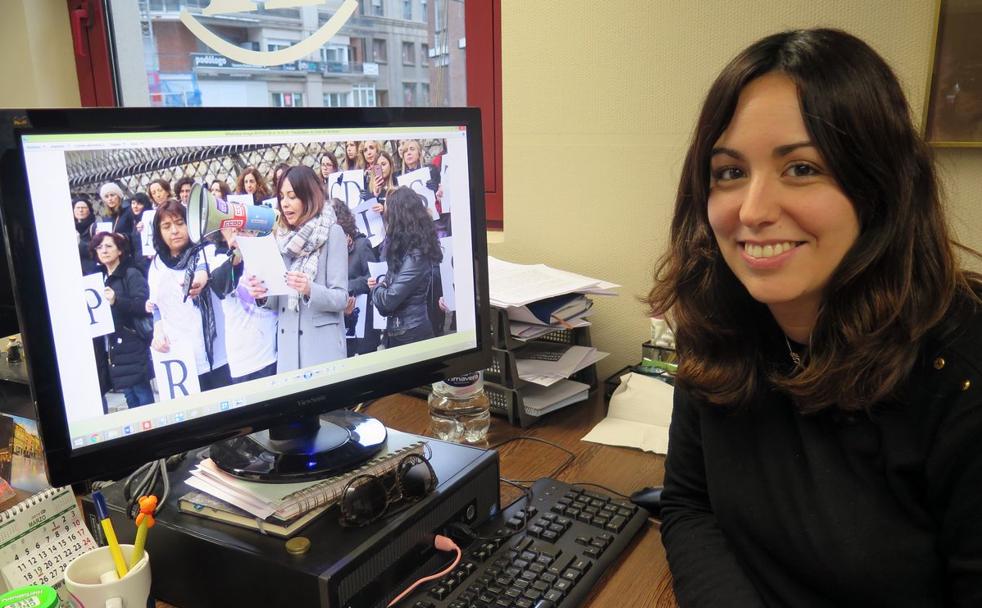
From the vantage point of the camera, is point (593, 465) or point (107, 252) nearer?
point (107, 252)

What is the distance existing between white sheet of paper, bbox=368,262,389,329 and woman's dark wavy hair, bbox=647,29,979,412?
0.42m

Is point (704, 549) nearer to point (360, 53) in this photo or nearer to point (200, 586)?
point (200, 586)

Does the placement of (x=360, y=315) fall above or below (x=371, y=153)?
below

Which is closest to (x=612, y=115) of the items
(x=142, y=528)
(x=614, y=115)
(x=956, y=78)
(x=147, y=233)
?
(x=614, y=115)

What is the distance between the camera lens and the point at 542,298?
1.36 meters

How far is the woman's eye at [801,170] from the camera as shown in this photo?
0.81m

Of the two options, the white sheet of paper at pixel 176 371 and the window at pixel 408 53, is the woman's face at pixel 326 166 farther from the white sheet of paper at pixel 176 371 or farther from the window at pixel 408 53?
the window at pixel 408 53

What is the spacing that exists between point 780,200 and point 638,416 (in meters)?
0.61

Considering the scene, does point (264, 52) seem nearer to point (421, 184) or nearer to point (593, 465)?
point (421, 184)

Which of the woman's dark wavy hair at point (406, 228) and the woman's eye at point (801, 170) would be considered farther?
the woman's dark wavy hair at point (406, 228)

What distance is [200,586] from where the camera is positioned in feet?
2.65

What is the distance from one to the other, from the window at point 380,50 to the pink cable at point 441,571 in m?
1.56

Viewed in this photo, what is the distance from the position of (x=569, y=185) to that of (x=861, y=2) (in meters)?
0.63

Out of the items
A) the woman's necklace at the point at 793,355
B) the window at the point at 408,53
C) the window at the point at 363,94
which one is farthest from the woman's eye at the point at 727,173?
the window at the point at 363,94
